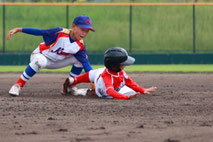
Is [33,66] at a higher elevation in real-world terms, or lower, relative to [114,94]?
higher

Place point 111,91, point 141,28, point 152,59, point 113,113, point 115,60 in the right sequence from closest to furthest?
point 113,113, point 111,91, point 115,60, point 152,59, point 141,28

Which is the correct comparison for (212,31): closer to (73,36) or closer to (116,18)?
(116,18)

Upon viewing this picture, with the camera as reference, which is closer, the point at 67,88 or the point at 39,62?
the point at 39,62

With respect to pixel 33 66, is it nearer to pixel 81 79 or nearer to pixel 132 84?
pixel 81 79

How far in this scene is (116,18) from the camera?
67.0 feet

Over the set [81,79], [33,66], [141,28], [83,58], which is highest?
[83,58]

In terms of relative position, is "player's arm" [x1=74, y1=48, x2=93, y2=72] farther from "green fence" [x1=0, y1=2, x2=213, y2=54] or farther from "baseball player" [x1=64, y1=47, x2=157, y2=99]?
"green fence" [x1=0, y1=2, x2=213, y2=54]

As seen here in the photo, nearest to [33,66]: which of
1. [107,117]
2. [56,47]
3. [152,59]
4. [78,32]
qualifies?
[56,47]

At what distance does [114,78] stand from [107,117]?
6.14ft

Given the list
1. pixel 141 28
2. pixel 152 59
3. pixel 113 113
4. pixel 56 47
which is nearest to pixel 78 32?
pixel 56 47

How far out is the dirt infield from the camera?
5066 mm

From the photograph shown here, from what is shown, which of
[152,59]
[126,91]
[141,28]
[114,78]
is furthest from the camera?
[141,28]

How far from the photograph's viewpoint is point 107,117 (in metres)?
6.17

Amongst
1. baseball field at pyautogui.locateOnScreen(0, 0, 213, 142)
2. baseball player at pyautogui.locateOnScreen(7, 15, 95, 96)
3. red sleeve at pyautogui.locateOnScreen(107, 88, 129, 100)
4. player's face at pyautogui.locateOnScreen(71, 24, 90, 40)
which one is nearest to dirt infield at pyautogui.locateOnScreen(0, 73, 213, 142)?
baseball field at pyautogui.locateOnScreen(0, 0, 213, 142)
